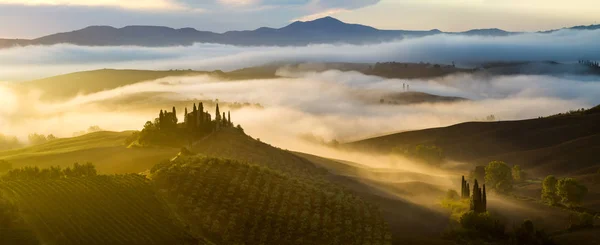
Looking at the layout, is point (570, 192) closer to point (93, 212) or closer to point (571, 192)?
point (571, 192)

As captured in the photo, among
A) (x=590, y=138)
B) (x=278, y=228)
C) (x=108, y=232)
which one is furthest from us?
(x=590, y=138)

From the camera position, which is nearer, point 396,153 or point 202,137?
point 202,137

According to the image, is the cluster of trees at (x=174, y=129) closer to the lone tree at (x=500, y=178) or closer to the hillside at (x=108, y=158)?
the hillside at (x=108, y=158)

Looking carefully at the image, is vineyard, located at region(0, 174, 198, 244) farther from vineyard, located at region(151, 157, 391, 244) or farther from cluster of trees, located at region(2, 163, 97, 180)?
cluster of trees, located at region(2, 163, 97, 180)

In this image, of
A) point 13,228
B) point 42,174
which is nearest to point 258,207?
point 42,174

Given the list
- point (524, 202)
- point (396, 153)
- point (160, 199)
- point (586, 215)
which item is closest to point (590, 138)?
point (396, 153)

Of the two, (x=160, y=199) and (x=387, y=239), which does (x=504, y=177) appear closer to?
(x=387, y=239)
